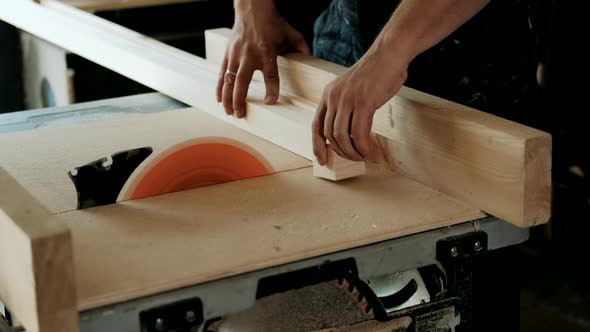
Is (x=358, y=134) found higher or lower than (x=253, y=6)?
lower

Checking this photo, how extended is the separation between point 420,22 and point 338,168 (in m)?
0.27

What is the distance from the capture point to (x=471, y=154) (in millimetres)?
1382

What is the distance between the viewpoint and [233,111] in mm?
1791

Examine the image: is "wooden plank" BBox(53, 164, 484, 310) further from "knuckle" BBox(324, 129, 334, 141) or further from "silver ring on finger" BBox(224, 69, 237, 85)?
"silver ring on finger" BBox(224, 69, 237, 85)

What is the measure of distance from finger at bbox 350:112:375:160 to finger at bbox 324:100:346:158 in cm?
4

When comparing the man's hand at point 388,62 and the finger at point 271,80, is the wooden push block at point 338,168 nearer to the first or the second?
the man's hand at point 388,62

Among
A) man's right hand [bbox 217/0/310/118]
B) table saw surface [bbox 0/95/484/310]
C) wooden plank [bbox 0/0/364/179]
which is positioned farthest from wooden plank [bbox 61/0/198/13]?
table saw surface [bbox 0/95/484/310]

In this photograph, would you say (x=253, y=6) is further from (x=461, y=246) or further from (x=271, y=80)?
(x=461, y=246)

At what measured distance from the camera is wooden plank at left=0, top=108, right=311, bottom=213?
1461mm

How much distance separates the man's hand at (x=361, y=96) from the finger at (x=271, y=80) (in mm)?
327

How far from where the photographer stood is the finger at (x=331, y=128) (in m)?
1.45

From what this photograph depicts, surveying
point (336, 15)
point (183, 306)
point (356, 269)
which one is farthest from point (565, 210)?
point (183, 306)

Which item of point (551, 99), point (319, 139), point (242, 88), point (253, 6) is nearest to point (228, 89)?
point (242, 88)

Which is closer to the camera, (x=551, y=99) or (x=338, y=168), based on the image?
(x=338, y=168)
